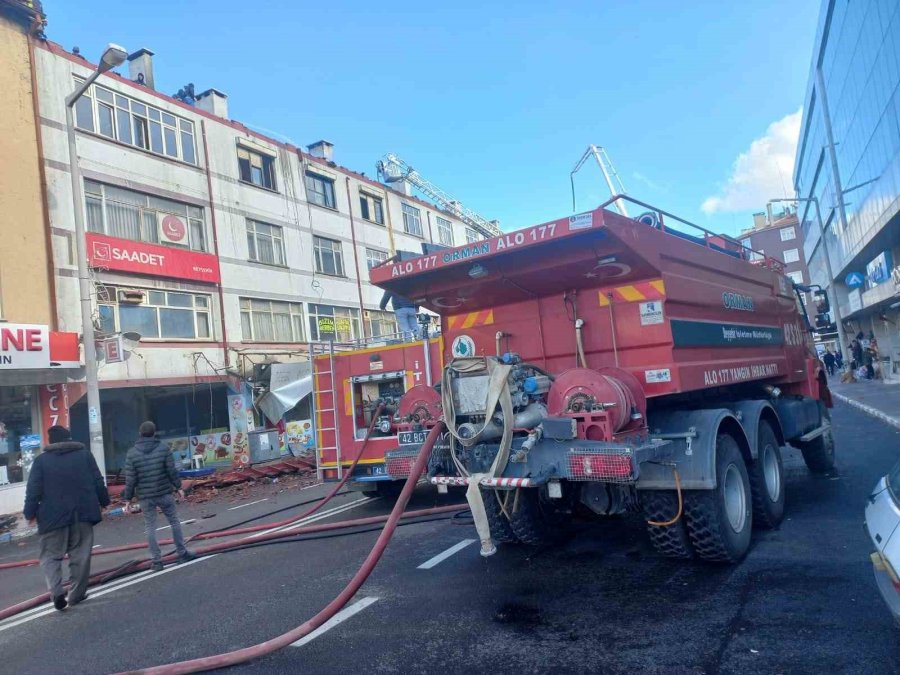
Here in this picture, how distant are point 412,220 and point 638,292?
26.4 metres

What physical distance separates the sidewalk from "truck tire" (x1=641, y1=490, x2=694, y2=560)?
980 cm

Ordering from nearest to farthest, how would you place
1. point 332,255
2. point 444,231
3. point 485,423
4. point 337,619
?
point 337,619, point 485,423, point 332,255, point 444,231

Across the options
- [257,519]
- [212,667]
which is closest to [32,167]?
[257,519]

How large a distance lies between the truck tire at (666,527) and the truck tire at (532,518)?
119 cm

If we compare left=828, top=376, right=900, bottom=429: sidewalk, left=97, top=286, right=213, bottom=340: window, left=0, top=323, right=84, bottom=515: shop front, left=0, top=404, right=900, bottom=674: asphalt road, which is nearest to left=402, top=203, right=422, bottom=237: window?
left=97, top=286, right=213, bottom=340: window

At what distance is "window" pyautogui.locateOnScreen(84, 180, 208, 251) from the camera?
→ 655 inches

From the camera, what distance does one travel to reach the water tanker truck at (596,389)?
474cm

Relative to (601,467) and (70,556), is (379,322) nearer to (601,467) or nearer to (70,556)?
(70,556)

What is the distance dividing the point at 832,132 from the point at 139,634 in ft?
105

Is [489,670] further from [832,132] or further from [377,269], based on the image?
[832,132]

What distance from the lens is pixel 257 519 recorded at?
9875mm

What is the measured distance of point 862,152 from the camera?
22109 millimetres

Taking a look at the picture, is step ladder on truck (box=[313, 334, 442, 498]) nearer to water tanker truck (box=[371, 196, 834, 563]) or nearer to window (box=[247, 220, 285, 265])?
water tanker truck (box=[371, 196, 834, 563])

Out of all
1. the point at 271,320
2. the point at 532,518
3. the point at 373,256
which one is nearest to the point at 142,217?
the point at 271,320
